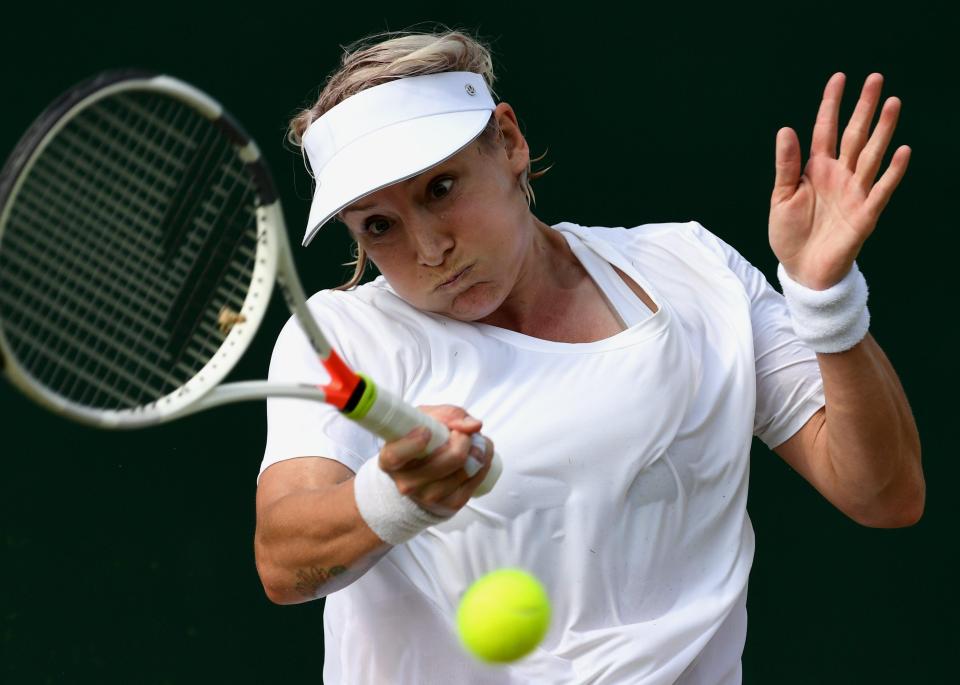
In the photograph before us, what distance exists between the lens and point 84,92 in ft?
4.77

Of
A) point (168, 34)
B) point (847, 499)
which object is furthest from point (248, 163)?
point (168, 34)

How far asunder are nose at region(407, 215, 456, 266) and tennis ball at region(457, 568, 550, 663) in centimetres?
44

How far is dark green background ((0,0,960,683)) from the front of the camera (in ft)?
10.2

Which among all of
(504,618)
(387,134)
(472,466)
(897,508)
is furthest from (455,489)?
(897,508)

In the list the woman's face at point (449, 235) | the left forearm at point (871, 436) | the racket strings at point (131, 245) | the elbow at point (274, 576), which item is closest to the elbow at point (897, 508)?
the left forearm at point (871, 436)

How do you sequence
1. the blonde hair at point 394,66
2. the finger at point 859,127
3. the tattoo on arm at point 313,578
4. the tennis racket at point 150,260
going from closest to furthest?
the tennis racket at point 150,260
the tattoo on arm at point 313,578
the finger at point 859,127
the blonde hair at point 394,66

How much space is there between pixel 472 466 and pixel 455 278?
0.43 metres

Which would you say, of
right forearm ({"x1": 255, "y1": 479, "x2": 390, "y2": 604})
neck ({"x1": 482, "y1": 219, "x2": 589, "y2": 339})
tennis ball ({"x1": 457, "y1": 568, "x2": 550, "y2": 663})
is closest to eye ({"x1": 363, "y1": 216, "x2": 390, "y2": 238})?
neck ({"x1": 482, "y1": 219, "x2": 589, "y2": 339})

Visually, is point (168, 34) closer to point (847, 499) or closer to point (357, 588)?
point (357, 588)

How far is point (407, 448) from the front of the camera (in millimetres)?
1594

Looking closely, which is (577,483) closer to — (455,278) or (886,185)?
(455,278)

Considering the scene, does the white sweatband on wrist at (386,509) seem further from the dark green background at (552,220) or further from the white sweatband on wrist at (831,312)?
the dark green background at (552,220)

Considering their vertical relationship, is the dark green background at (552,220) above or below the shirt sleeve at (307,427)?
below

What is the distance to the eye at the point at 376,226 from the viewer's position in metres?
2.00
